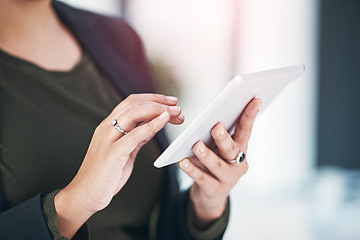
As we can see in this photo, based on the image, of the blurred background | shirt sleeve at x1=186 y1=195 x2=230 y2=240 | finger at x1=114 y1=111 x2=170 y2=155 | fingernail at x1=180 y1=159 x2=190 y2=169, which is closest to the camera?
finger at x1=114 y1=111 x2=170 y2=155

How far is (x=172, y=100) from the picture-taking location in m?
0.55

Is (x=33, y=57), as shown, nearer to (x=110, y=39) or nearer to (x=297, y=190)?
(x=110, y=39)

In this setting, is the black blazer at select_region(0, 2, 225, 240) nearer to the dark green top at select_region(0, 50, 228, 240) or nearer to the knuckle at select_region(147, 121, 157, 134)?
the dark green top at select_region(0, 50, 228, 240)

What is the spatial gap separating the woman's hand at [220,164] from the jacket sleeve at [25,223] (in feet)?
0.75

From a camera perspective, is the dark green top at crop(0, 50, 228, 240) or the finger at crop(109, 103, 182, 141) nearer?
the finger at crop(109, 103, 182, 141)

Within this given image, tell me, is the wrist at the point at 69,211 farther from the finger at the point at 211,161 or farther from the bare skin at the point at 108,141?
the finger at the point at 211,161

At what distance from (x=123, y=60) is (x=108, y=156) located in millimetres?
487

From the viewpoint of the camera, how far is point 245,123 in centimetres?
58

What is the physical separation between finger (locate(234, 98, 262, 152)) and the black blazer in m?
0.25

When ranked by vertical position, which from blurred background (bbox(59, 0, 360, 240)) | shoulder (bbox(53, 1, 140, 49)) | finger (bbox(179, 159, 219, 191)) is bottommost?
blurred background (bbox(59, 0, 360, 240))

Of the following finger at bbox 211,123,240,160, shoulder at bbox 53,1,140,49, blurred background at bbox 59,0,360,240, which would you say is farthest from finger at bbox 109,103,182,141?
blurred background at bbox 59,0,360,240

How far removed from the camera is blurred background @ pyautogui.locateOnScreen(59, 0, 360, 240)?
273cm

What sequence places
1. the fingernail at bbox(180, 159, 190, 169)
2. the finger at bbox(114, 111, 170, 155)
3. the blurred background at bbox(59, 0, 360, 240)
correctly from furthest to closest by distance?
the blurred background at bbox(59, 0, 360, 240) < the fingernail at bbox(180, 159, 190, 169) < the finger at bbox(114, 111, 170, 155)

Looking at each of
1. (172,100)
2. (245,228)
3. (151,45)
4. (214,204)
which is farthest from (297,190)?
(172,100)
